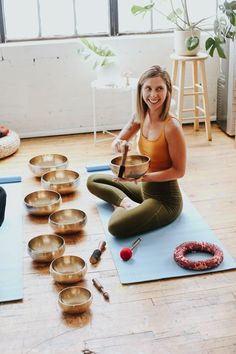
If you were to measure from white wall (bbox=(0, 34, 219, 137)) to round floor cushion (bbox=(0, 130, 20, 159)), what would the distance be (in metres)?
0.33

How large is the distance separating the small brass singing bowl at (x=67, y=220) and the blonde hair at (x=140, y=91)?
1.86ft

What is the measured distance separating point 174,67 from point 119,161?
1.61 meters

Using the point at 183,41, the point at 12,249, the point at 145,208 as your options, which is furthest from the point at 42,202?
the point at 183,41

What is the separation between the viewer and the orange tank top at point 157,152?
2875mm

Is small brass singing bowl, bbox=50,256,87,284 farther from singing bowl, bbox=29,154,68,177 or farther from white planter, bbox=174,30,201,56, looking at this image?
white planter, bbox=174,30,201,56

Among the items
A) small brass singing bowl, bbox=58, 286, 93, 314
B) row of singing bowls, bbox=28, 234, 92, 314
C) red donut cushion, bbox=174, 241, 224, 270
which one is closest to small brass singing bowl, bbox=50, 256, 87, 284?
row of singing bowls, bbox=28, 234, 92, 314

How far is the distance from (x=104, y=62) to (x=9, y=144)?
0.86 metres

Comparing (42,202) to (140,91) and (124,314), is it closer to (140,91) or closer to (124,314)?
(140,91)

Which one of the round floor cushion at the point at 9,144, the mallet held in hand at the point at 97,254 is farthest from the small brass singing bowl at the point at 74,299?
the round floor cushion at the point at 9,144

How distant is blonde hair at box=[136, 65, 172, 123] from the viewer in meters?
2.78

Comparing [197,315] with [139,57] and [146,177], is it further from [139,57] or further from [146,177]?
[139,57]

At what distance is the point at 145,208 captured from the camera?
113 inches

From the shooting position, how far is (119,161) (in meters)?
2.94

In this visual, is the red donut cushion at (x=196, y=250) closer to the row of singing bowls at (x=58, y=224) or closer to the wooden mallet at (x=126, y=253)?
the wooden mallet at (x=126, y=253)
